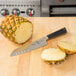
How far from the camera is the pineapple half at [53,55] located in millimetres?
1027

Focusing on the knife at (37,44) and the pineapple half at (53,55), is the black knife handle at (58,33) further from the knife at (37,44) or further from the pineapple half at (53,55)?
the pineapple half at (53,55)

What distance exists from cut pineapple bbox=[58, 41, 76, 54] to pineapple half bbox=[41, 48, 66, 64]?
2 cm

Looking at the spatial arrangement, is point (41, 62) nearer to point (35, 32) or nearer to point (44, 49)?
point (44, 49)

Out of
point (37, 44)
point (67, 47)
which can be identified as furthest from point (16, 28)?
point (67, 47)

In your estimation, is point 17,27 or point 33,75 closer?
point 33,75

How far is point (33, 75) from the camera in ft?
3.34

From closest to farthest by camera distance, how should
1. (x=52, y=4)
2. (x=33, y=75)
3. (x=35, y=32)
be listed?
(x=33, y=75) < (x=35, y=32) < (x=52, y=4)

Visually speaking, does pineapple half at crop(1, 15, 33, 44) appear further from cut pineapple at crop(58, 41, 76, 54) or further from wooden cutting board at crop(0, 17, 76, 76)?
cut pineapple at crop(58, 41, 76, 54)

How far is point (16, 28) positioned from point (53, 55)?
22 centimetres

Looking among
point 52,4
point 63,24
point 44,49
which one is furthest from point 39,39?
point 52,4

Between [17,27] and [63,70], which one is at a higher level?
[17,27]

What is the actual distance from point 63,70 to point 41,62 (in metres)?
0.11

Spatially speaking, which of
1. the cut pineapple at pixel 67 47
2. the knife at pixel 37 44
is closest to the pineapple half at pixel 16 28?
the knife at pixel 37 44

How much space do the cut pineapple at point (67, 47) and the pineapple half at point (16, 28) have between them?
0.59 feet
